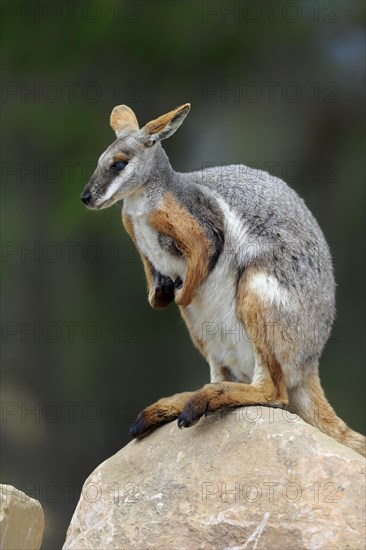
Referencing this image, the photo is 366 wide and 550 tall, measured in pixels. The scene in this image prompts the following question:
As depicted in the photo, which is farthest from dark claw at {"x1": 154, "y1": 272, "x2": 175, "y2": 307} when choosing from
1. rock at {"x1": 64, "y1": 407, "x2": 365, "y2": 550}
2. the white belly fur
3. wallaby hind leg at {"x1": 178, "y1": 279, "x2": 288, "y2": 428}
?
rock at {"x1": 64, "y1": 407, "x2": 365, "y2": 550}

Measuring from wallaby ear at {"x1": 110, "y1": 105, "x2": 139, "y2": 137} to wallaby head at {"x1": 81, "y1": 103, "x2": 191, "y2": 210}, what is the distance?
0.30ft

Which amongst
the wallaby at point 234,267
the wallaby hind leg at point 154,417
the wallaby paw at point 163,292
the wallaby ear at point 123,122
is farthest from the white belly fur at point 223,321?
the wallaby ear at point 123,122

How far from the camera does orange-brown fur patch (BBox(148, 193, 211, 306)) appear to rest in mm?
5738

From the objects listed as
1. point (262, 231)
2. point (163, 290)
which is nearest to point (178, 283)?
point (163, 290)

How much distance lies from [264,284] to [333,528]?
1.36 meters

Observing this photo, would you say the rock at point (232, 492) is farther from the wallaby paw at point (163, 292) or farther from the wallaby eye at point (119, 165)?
the wallaby eye at point (119, 165)

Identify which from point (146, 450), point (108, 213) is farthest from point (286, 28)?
point (146, 450)

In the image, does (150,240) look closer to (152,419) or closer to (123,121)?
(123,121)

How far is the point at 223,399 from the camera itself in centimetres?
543

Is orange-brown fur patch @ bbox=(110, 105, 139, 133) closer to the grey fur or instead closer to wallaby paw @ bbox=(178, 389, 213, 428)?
the grey fur

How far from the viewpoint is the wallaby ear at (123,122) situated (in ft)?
19.7

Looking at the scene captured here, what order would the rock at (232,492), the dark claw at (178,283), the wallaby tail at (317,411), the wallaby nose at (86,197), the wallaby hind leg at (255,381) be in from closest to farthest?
the rock at (232,492) < the wallaby hind leg at (255,381) < the wallaby nose at (86,197) < the wallaby tail at (317,411) < the dark claw at (178,283)

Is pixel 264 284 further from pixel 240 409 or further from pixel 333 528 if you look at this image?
pixel 333 528

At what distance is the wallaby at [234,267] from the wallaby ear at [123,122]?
0.04 feet
